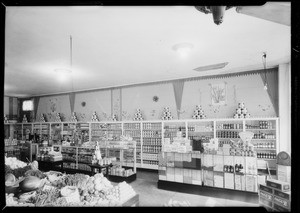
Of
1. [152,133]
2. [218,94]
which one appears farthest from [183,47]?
[152,133]

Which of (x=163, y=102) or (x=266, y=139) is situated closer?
(x=266, y=139)

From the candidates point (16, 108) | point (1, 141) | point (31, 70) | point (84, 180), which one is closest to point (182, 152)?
point (84, 180)

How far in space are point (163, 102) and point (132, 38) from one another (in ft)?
16.1

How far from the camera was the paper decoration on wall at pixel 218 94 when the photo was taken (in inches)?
295

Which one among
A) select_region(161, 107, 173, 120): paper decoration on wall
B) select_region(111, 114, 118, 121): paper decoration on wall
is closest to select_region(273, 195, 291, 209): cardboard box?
select_region(161, 107, 173, 120): paper decoration on wall

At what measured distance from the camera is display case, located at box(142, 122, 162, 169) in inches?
316

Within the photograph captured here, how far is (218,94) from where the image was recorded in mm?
7566

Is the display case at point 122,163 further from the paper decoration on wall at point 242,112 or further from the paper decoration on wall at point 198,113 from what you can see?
the paper decoration on wall at point 242,112

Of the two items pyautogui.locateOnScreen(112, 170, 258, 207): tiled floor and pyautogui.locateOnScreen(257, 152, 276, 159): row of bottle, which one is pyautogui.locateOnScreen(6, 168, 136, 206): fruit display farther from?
pyautogui.locateOnScreen(257, 152, 276, 159): row of bottle

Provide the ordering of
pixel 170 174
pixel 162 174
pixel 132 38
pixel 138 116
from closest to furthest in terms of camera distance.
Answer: pixel 132 38 → pixel 170 174 → pixel 162 174 → pixel 138 116

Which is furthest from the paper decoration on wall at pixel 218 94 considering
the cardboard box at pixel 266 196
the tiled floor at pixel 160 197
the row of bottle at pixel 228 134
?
the cardboard box at pixel 266 196

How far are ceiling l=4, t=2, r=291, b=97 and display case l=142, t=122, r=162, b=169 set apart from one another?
8.96ft

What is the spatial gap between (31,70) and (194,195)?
606 cm

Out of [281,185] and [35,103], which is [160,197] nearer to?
[281,185]
